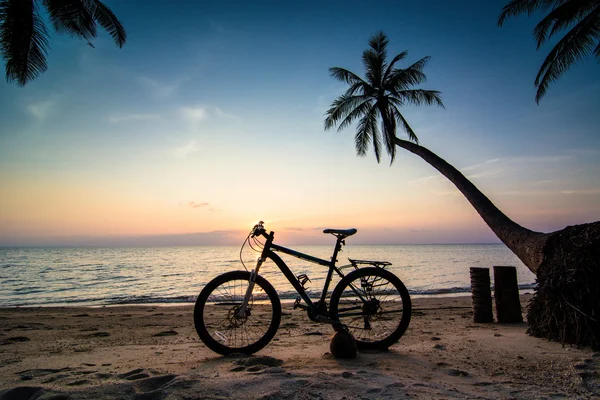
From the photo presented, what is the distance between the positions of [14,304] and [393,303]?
51.6ft

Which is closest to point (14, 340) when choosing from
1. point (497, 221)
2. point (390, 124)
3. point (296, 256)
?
point (296, 256)

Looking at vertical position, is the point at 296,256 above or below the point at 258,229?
below

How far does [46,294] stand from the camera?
656 inches

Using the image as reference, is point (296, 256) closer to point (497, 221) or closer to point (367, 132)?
point (497, 221)

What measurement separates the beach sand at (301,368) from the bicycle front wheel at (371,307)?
0.84 feet

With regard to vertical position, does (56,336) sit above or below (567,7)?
below

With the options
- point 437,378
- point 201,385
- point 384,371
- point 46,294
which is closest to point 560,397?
point 437,378

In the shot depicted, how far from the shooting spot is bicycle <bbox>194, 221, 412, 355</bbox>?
430 centimetres

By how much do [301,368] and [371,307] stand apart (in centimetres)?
129

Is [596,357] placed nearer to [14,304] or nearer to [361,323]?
[361,323]

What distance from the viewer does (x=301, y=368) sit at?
11.6ft

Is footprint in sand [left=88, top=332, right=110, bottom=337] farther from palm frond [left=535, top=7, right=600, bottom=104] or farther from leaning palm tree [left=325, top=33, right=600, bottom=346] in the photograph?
palm frond [left=535, top=7, right=600, bottom=104]

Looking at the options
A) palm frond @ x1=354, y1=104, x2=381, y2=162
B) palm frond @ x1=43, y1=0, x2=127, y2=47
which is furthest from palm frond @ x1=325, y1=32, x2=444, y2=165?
palm frond @ x1=43, y1=0, x2=127, y2=47

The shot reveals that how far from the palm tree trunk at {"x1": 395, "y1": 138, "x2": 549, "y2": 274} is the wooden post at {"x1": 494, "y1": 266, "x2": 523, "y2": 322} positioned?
0.48 m
